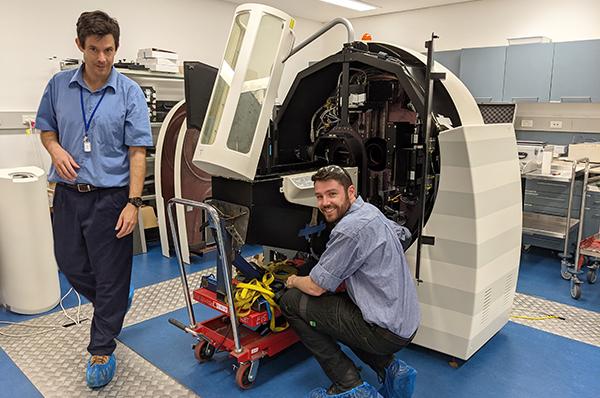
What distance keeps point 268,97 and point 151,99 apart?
3003 mm

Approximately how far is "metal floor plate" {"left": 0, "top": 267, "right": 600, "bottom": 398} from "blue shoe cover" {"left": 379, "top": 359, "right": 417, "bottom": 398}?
1.00 meters

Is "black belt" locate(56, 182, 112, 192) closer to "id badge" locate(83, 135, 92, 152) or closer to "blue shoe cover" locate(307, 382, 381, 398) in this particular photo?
"id badge" locate(83, 135, 92, 152)

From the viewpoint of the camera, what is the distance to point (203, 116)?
2.55m

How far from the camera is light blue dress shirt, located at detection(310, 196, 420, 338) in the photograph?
2.09 metres

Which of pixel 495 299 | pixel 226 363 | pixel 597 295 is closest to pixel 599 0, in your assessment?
pixel 597 295

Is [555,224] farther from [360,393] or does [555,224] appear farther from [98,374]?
[98,374]

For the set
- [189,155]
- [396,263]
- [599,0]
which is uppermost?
[599,0]

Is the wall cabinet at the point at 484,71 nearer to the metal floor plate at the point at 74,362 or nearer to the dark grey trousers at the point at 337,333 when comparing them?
the dark grey trousers at the point at 337,333

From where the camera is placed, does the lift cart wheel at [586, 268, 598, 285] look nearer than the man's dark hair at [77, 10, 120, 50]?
No

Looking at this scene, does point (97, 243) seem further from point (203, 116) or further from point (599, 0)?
point (599, 0)

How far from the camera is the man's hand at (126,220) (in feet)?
7.75

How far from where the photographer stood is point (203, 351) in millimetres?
2680

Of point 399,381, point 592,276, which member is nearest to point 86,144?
point 399,381

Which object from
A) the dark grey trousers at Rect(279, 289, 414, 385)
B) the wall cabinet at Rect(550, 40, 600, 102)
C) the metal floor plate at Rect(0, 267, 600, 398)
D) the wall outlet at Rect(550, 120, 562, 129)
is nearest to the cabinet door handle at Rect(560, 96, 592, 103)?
the wall cabinet at Rect(550, 40, 600, 102)
